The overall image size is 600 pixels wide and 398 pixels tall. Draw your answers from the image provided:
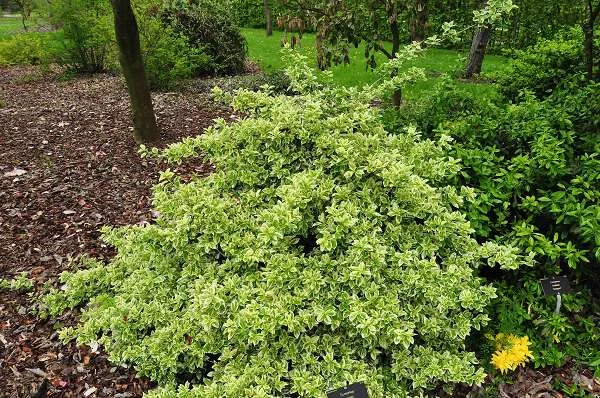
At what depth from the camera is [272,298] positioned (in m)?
2.40

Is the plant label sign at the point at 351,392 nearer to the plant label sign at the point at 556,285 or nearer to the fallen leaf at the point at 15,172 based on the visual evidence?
the plant label sign at the point at 556,285

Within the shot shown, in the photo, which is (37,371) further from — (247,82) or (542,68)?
(247,82)

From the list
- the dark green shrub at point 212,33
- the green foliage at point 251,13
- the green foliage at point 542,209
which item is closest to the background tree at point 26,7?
the dark green shrub at point 212,33

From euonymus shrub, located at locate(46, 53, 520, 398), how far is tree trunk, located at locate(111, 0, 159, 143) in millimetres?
2747

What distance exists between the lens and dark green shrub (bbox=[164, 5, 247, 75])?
10595 mm

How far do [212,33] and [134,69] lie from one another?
19.2ft

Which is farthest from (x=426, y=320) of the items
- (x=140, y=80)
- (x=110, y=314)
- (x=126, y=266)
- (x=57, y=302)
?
(x=140, y=80)

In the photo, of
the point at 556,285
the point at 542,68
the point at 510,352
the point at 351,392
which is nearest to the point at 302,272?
the point at 351,392

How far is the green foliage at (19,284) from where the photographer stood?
3573 mm

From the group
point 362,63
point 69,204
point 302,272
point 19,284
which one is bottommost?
point 19,284

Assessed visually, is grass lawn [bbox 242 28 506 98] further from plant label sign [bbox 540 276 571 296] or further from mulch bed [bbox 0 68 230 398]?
plant label sign [bbox 540 276 571 296]

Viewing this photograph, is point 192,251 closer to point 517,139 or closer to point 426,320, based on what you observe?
point 426,320

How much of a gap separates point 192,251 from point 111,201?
2484mm

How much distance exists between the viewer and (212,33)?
10.8 meters
